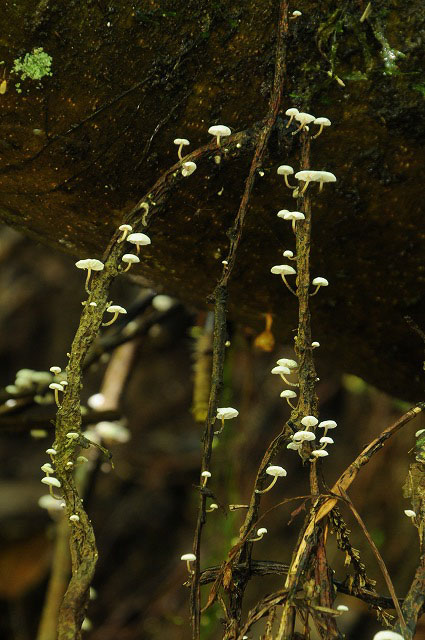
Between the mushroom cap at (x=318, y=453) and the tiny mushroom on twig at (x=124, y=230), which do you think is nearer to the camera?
the mushroom cap at (x=318, y=453)

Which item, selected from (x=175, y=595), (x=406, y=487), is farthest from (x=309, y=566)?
(x=175, y=595)

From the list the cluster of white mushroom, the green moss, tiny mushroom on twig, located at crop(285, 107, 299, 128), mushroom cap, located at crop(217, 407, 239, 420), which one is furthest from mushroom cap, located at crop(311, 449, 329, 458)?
the green moss

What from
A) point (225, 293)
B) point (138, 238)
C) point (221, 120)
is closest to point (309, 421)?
point (225, 293)

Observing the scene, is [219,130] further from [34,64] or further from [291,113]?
[34,64]

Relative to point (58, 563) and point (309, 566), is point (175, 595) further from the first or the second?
point (309, 566)

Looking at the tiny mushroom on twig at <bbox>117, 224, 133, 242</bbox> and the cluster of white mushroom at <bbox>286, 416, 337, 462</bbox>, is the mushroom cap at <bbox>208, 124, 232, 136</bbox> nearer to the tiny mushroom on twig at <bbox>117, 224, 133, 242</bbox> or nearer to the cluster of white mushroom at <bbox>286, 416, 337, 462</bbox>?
the tiny mushroom on twig at <bbox>117, 224, 133, 242</bbox>

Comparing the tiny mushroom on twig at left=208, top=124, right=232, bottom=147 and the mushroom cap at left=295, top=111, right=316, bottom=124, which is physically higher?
the mushroom cap at left=295, top=111, right=316, bottom=124

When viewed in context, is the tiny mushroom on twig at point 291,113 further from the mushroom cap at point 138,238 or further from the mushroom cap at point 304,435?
the mushroom cap at point 304,435

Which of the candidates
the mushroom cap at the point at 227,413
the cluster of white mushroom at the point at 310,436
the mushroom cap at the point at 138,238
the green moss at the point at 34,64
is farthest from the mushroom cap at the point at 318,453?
the green moss at the point at 34,64
